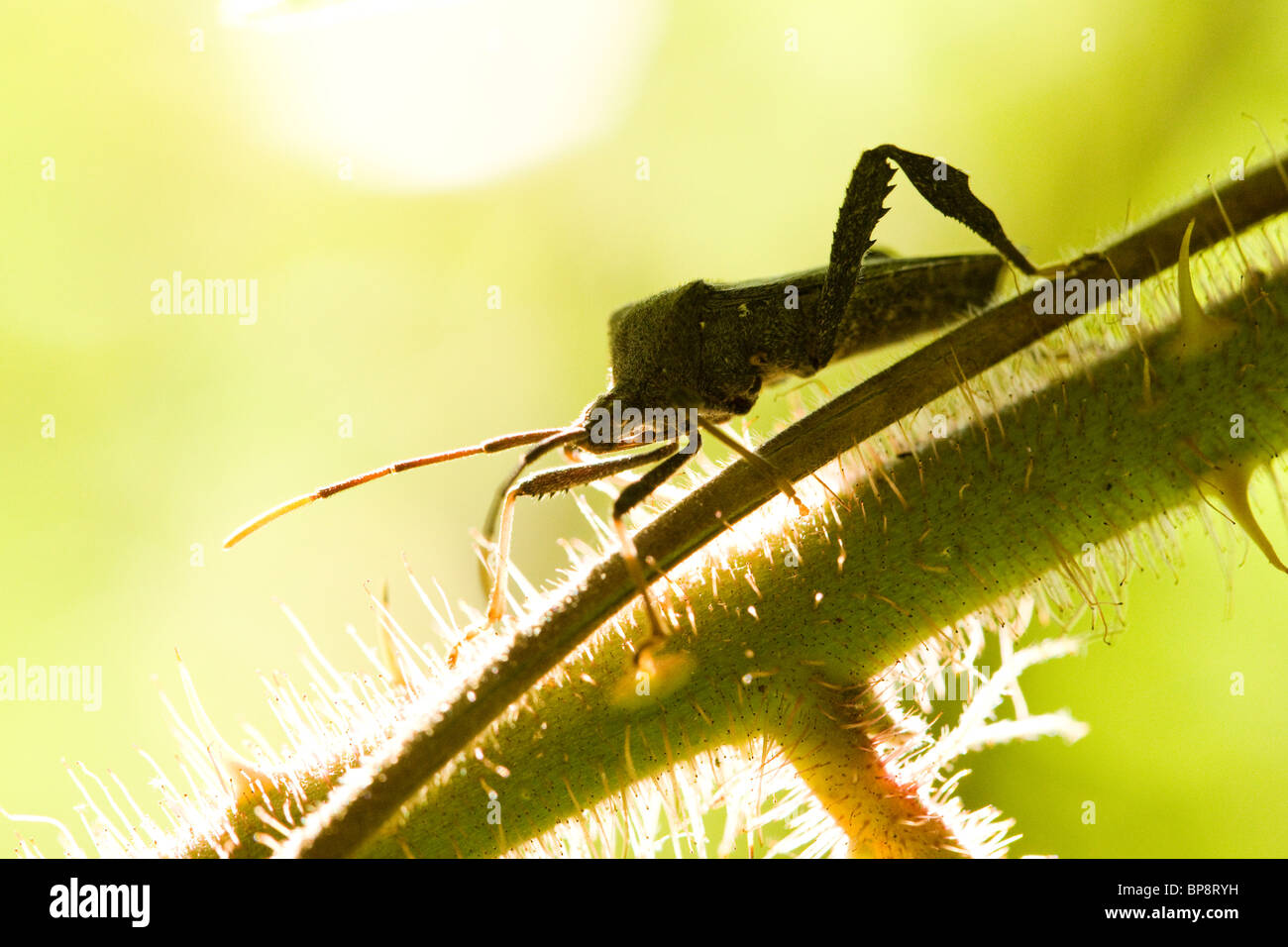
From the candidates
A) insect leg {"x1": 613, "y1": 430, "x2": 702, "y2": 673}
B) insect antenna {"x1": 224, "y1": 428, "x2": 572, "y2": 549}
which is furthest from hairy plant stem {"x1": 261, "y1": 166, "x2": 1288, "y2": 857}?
insect antenna {"x1": 224, "y1": 428, "x2": 572, "y2": 549}

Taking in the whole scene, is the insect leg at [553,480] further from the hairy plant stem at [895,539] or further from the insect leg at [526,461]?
the hairy plant stem at [895,539]

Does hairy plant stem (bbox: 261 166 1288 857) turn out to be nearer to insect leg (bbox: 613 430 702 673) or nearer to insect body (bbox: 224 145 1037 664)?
insect leg (bbox: 613 430 702 673)

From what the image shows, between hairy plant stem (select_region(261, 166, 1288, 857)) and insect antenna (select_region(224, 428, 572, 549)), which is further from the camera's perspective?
insect antenna (select_region(224, 428, 572, 549))

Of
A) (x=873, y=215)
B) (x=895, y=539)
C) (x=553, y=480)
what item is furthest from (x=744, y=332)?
(x=895, y=539)

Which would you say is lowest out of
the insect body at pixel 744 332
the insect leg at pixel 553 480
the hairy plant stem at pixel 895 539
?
the hairy plant stem at pixel 895 539

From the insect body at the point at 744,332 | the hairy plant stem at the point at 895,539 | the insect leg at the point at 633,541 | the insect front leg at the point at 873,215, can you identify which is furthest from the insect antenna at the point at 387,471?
the hairy plant stem at the point at 895,539

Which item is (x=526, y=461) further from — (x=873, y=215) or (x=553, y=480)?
(x=873, y=215)

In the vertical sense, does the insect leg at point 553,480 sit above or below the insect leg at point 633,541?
above

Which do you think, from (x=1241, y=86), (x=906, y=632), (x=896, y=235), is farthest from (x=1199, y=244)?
(x=896, y=235)

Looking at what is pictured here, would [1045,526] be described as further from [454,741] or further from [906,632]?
[454,741]
